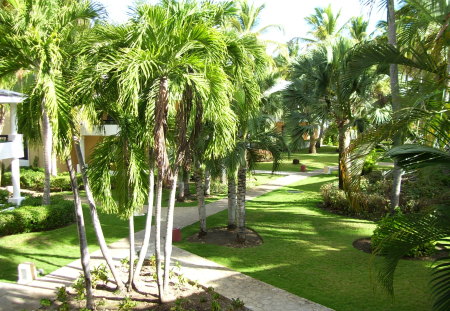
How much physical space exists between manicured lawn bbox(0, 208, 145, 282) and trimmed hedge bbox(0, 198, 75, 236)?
25 cm

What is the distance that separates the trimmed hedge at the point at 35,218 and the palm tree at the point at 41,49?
757 cm

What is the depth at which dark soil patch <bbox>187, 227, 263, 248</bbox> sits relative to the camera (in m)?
11.6

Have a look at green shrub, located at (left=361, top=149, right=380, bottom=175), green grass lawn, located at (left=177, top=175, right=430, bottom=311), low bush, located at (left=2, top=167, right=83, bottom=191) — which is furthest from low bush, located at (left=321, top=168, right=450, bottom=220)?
low bush, located at (left=2, top=167, right=83, bottom=191)

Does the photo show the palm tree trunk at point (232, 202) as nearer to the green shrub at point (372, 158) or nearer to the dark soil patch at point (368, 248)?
the dark soil patch at point (368, 248)

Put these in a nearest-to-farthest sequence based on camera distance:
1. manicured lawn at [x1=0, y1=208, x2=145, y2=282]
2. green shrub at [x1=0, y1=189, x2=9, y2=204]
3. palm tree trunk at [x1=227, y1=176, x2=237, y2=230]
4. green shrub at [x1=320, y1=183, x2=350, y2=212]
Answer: manicured lawn at [x1=0, y1=208, x2=145, y2=282] < palm tree trunk at [x1=227, y1=176, x2=237, y2=230] < green shrub at [x1=320, y1=183, x2=350, y2=212] < green shrub at [x1=0, y1=189, x2=9, y2=204]

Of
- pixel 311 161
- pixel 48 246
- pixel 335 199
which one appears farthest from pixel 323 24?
pixel 48 246

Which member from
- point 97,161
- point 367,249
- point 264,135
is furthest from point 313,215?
point 97,161

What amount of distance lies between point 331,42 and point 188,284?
495 inches

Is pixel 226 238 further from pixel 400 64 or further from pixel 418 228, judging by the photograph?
pixel 418 228

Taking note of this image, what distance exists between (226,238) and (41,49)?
826 cm

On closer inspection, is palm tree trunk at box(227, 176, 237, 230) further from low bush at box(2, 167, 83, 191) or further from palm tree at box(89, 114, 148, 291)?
low bush at box(2, 167, 83, 191)

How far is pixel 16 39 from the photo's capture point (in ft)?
18.1

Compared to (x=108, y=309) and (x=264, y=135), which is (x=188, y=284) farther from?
(x=264, y=135)

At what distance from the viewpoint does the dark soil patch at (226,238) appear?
1158 centimetres
